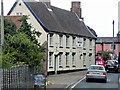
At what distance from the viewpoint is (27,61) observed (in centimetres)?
2147

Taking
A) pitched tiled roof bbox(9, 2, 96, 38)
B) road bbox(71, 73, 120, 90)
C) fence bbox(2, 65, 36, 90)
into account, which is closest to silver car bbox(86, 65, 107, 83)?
road bbox(71, 73, 120, 90)

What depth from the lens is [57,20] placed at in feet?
154

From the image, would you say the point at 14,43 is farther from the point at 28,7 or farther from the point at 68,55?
the point at 68,55

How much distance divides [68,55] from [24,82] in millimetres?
29088

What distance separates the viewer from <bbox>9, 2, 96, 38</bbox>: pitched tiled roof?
42353 millimetres

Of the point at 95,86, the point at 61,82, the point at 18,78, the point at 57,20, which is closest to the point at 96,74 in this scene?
the point at 61,82

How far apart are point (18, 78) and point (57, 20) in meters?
30.5

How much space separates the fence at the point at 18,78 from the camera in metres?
14.5

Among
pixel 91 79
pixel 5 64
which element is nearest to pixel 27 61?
pixel 5 64

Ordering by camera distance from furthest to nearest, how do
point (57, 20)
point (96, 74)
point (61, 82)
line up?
1. point (57, 20)
2. point (96, 74)
3. point (61, 82)

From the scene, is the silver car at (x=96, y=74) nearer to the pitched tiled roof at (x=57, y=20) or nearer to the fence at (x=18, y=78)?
the fence at (x=18, y=78)

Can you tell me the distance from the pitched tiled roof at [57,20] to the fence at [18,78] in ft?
68.6

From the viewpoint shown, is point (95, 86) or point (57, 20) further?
point (57, 20)

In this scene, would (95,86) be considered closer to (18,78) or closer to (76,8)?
(18,78)
